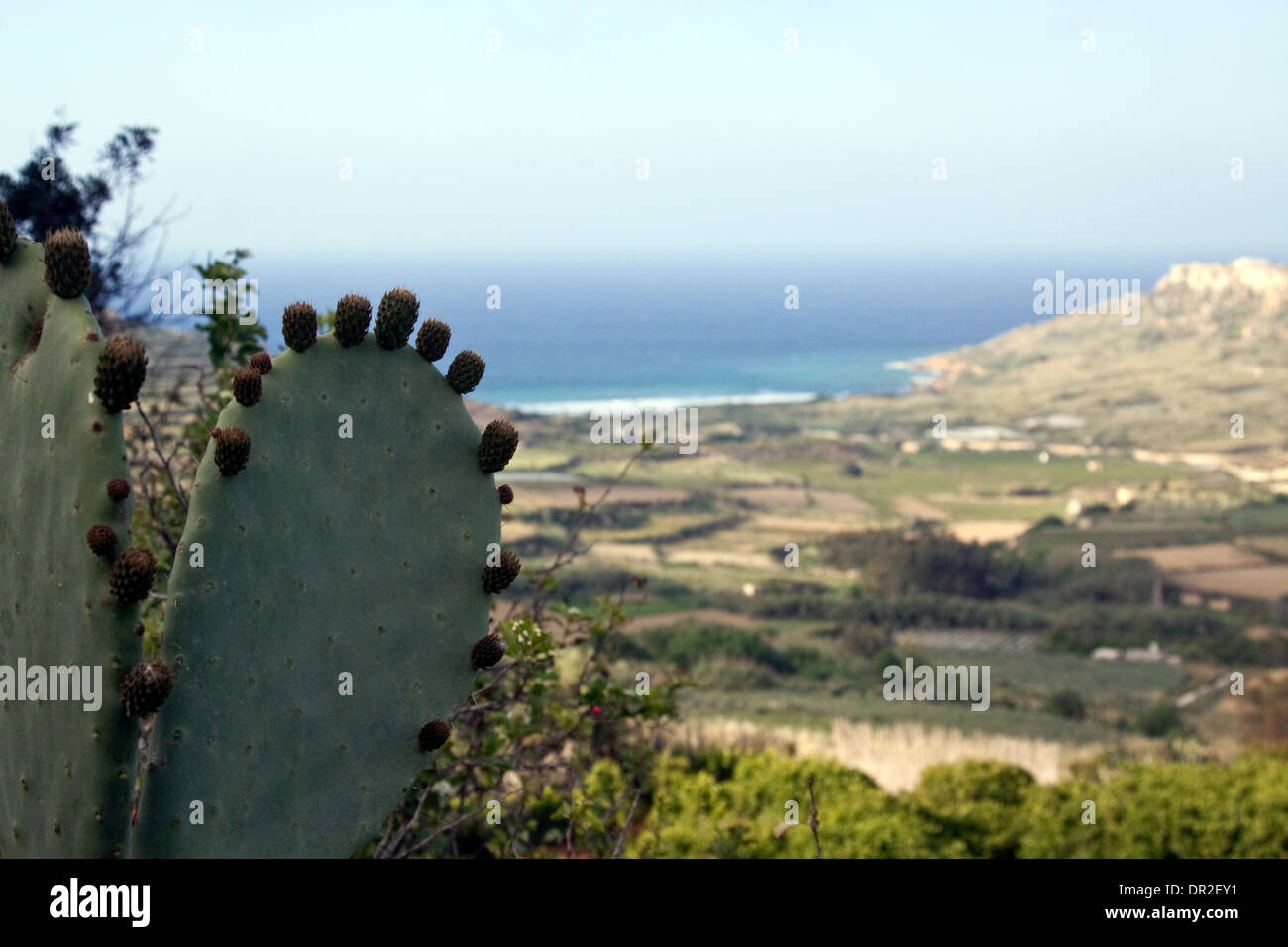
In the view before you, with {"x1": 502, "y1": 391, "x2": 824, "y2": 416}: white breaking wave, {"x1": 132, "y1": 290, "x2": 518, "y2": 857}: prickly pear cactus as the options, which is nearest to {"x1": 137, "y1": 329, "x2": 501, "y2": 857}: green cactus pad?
{"x1": 132, "y1": 290, "x2": 518, "y2": 857}: prickly pear cactus

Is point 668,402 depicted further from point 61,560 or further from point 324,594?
point 61,560

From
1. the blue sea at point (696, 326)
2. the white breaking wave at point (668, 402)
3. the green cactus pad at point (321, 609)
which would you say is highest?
the blue sea at point (696, 326)

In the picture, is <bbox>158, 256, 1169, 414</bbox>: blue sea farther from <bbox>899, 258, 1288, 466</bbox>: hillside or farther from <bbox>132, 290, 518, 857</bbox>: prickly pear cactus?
<bbox>132, 290, 518, 857</bbox>: prickly pear cactus

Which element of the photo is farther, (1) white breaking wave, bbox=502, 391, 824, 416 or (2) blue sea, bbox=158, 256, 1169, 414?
(2) blue sea, bbox=158, 256, 1169, 414

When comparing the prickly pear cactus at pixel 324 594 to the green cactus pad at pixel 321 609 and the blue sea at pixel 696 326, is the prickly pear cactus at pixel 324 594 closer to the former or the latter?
the green cactus pad at pixel 321 609

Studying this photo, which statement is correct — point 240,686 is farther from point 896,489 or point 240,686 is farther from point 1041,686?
point 896,489

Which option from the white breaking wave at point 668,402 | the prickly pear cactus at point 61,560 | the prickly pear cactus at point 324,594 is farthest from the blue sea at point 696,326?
the prickly pear cactus at point 61,560

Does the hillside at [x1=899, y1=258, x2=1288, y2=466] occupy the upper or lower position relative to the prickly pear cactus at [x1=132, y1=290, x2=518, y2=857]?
upper

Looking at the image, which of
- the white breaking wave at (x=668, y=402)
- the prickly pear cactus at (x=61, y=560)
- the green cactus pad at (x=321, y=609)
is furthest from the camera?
the white breaking wave at (x=668, y=402)
